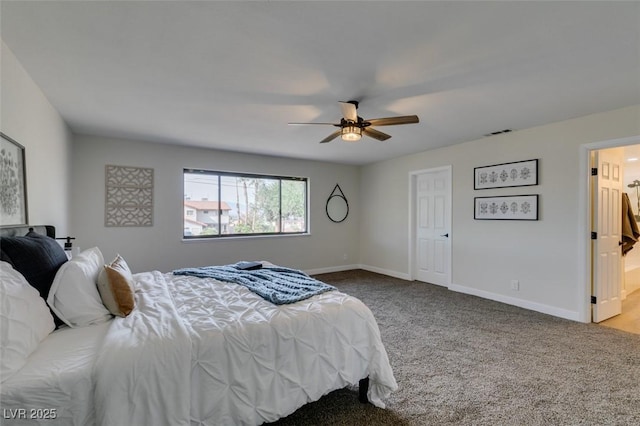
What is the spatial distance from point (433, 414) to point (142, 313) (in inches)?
74.6

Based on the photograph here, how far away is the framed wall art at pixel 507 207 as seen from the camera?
12.6 feet

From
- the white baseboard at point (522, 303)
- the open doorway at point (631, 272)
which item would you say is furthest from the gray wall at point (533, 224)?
the open doorway at point (631, 272)

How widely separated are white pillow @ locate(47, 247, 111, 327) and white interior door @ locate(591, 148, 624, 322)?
4.78 metres

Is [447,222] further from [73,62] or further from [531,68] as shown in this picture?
[73,62]

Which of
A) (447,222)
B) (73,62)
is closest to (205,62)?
(73,62)

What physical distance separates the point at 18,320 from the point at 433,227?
17.1ft

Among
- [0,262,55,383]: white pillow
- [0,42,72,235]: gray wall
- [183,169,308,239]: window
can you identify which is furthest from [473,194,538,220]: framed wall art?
[0,42,72,235]: gray wall

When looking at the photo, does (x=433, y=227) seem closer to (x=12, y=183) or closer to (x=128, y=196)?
(x=128, y=196)

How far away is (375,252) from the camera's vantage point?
6.35m

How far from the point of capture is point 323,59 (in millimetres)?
2127

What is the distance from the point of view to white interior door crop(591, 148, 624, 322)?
11.2 feet

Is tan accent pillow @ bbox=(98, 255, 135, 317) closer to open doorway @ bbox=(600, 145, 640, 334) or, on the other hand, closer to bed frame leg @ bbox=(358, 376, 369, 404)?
bed frame leg @ bbox=(358, 376, 369, 404)

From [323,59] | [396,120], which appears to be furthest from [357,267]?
[323,59]

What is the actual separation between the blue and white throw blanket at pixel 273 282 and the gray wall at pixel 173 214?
2.01m
